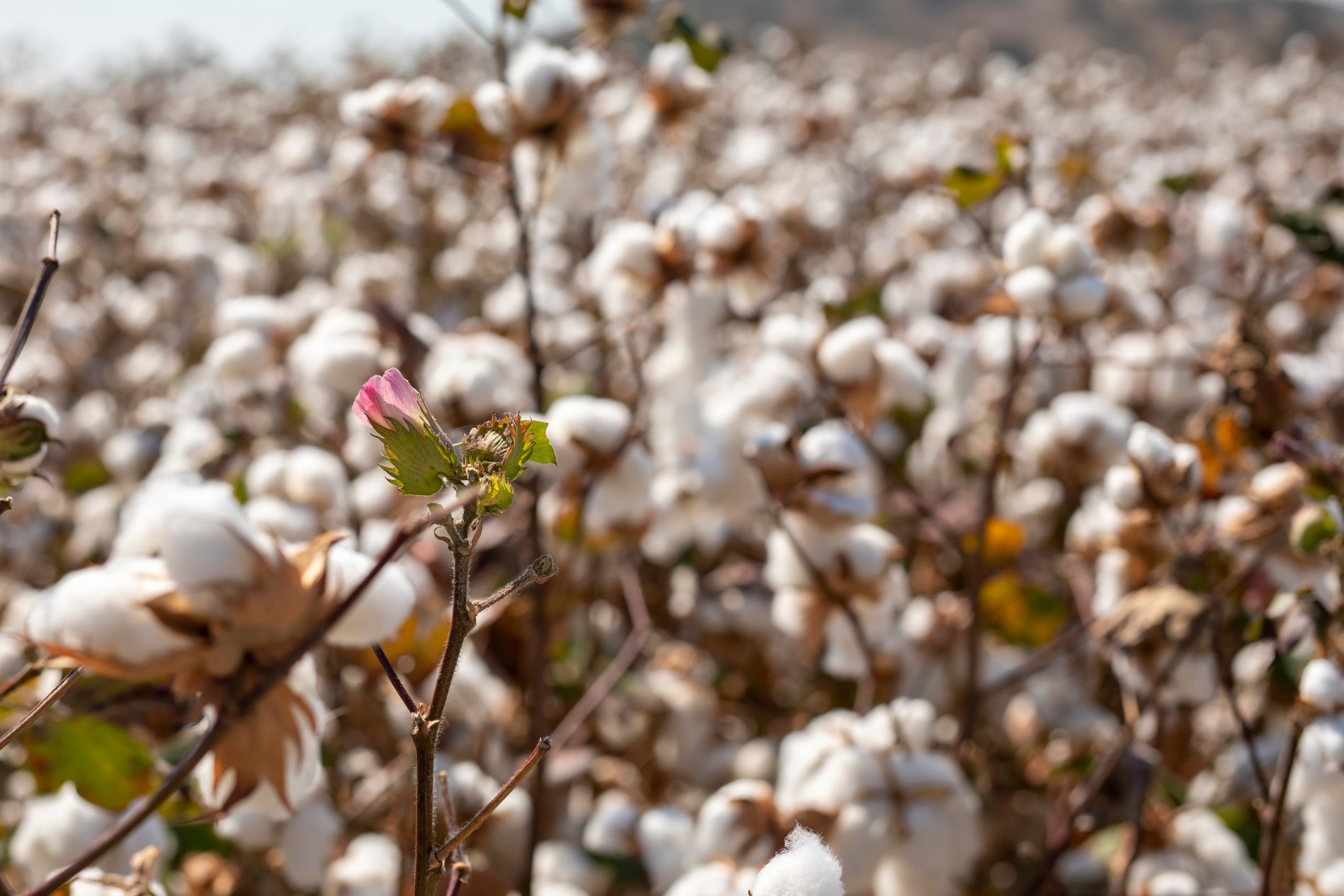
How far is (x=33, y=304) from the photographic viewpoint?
694 mm

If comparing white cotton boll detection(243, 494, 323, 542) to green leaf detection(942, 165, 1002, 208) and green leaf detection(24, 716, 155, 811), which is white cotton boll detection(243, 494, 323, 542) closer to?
green leaf detection(24, 716, 155, 811)

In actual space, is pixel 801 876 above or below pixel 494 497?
below

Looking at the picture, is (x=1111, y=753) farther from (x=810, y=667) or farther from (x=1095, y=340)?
(x=1095, y=340)

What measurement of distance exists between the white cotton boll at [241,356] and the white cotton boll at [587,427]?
1.92ft

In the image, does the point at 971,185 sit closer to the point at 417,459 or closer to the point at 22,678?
the point at 417,459

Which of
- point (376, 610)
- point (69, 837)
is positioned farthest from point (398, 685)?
point (69, 837)

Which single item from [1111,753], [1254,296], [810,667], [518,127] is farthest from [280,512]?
[1254,296]

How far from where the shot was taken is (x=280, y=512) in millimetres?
1352

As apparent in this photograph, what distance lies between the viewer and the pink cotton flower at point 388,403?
57 centimetres

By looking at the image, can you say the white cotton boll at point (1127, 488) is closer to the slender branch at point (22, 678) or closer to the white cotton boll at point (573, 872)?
the white cotton boll at point (573, 872)

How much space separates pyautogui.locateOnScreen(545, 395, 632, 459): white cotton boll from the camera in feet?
4.73

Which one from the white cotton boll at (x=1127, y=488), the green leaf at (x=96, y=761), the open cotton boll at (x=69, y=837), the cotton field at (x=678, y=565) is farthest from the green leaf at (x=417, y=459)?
the white cotton boll at (x=1127, y=488)

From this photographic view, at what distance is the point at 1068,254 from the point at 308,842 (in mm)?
1123

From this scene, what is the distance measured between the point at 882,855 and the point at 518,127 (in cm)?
98
